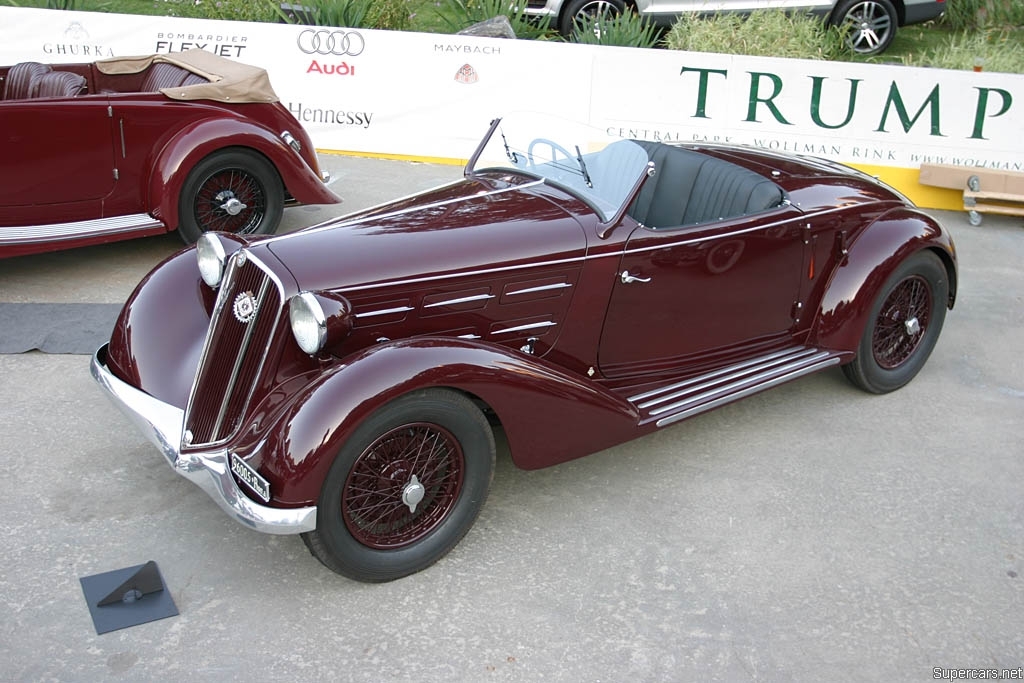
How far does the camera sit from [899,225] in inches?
192

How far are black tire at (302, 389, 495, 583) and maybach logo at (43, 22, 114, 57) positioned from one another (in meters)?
7.10

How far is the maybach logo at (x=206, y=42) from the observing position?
874 cm

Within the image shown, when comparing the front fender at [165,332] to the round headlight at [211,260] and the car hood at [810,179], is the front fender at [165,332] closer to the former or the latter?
the round headlight at [211,260]

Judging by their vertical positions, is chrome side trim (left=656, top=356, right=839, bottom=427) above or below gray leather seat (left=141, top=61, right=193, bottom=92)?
below

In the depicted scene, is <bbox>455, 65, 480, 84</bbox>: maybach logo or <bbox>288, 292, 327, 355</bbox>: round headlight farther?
<bbox>455, 65, 480, 84</bbox>: maybach logo

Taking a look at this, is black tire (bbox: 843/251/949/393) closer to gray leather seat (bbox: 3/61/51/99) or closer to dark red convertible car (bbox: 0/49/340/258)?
dark red convertible car (bbox: 0/49/340/258)

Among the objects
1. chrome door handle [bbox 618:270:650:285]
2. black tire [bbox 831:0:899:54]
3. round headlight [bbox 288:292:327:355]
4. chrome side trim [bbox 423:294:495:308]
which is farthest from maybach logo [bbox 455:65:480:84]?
round headlight [bbox 288:292:327:355]

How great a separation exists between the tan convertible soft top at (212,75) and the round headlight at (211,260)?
263 cm

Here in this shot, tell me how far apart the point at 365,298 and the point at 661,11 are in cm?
876

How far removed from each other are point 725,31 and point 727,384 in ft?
21.4

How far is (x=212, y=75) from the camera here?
647cm

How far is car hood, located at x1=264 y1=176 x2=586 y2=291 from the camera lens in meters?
3.55

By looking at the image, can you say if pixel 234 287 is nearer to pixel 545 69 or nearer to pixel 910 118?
pixel 545 69

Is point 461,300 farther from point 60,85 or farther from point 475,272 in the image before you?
point 60,85
